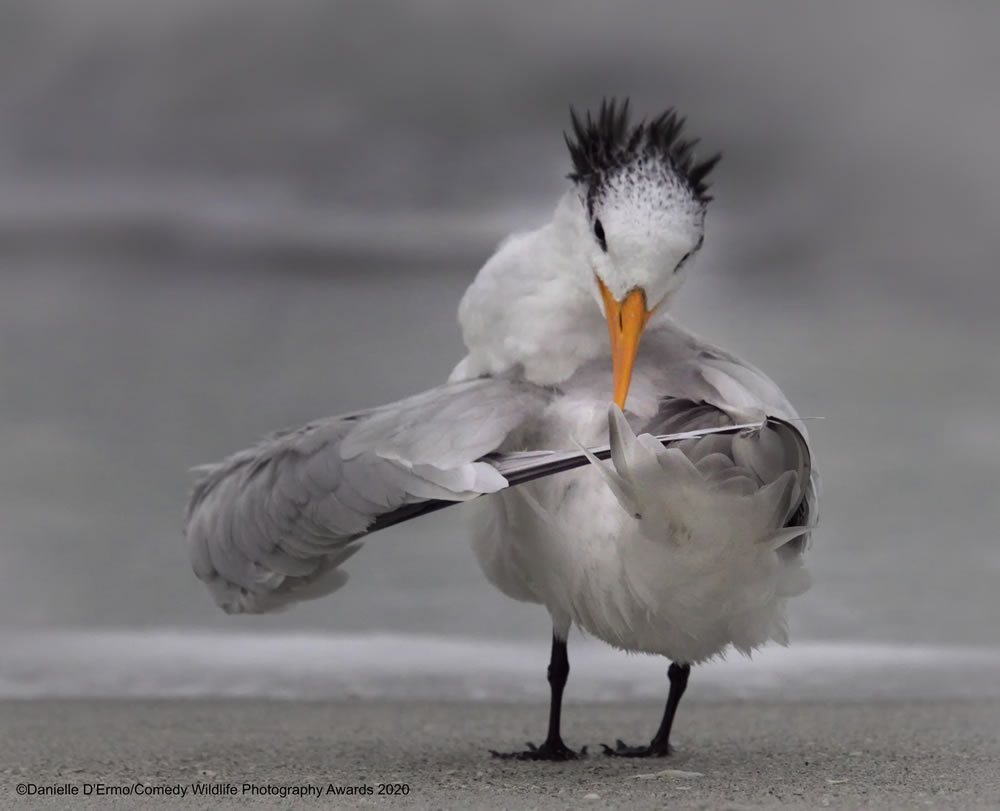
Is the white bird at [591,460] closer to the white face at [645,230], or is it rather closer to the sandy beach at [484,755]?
the white face at [645,230]

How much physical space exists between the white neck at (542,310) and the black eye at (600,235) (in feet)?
0.09

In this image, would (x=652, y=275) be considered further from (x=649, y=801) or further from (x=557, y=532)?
(x=649, y=801)

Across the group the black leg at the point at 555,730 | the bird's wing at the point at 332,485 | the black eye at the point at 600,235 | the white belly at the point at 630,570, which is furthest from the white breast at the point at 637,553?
the black leg at the point at 555,730

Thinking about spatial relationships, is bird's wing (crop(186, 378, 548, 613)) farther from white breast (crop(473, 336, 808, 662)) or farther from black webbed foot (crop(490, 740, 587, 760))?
black webbed foot (crop(490, 740, 587, 760))

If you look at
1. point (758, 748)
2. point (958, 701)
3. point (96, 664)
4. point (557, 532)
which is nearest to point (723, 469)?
point (557, 532)

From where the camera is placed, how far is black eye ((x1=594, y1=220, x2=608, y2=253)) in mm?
2799

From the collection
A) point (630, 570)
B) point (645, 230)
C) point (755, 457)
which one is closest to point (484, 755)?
point (630, 570)

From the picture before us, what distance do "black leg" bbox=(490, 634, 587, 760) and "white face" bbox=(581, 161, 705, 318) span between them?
0.86m

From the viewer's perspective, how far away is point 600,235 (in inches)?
111

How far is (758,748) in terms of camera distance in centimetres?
327

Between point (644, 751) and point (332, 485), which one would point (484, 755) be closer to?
point (644, 751)

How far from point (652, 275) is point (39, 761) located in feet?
4.74

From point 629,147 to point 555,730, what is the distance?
1.18 meters

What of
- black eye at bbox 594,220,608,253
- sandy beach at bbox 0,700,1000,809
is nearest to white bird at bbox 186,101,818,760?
black eye at bbox 594,220,608,253
